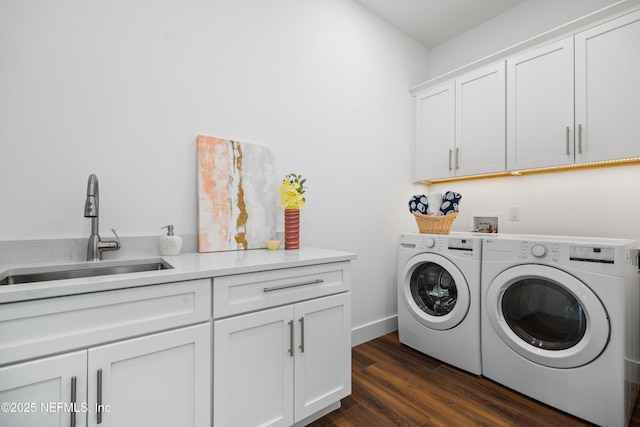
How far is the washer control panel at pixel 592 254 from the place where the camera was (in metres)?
1.46

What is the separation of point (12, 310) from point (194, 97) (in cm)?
128

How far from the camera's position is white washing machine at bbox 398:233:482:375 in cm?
197

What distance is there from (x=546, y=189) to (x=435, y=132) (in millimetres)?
990

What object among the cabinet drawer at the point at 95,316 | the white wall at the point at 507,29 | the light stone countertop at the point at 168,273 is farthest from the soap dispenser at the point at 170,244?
the white wall at the point at 507,29

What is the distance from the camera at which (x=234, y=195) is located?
1787 millimetres

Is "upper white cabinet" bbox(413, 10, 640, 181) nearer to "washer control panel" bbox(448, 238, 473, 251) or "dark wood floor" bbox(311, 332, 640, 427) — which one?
"washer control panel" bbox(448, 238, 473, 251)

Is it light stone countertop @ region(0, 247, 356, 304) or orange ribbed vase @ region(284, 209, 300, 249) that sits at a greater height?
orange ribbed vase @ region(284, 209, 300, 249)

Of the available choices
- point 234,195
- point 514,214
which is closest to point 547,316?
point 514,214

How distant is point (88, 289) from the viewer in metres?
0.92

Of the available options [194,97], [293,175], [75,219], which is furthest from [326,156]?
[75,219]

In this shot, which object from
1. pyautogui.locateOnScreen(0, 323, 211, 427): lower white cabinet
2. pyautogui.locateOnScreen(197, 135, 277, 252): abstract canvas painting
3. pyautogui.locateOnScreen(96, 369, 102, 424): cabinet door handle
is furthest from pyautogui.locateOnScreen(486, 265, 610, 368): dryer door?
pyautogui.locateOnScreen(96, 369, 102, 424): cabinet door handle

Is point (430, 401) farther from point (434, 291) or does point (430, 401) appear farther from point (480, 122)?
point (480, 122)

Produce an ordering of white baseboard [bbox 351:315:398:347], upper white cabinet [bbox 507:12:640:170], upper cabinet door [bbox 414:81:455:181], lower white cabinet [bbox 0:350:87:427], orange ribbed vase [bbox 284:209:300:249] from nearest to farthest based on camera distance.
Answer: lower white cabinet [bbox 0:350:87:427] < upper white cabinet [bbox 507:12:640:170] < orange ribbed vase [bbox 284:209:300:249] < white baseboard [bbox 351:315:398:347] < upper cabinet door [bbox 414:81:455:181]

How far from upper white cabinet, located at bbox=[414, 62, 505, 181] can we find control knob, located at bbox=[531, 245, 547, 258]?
32.1 inches
